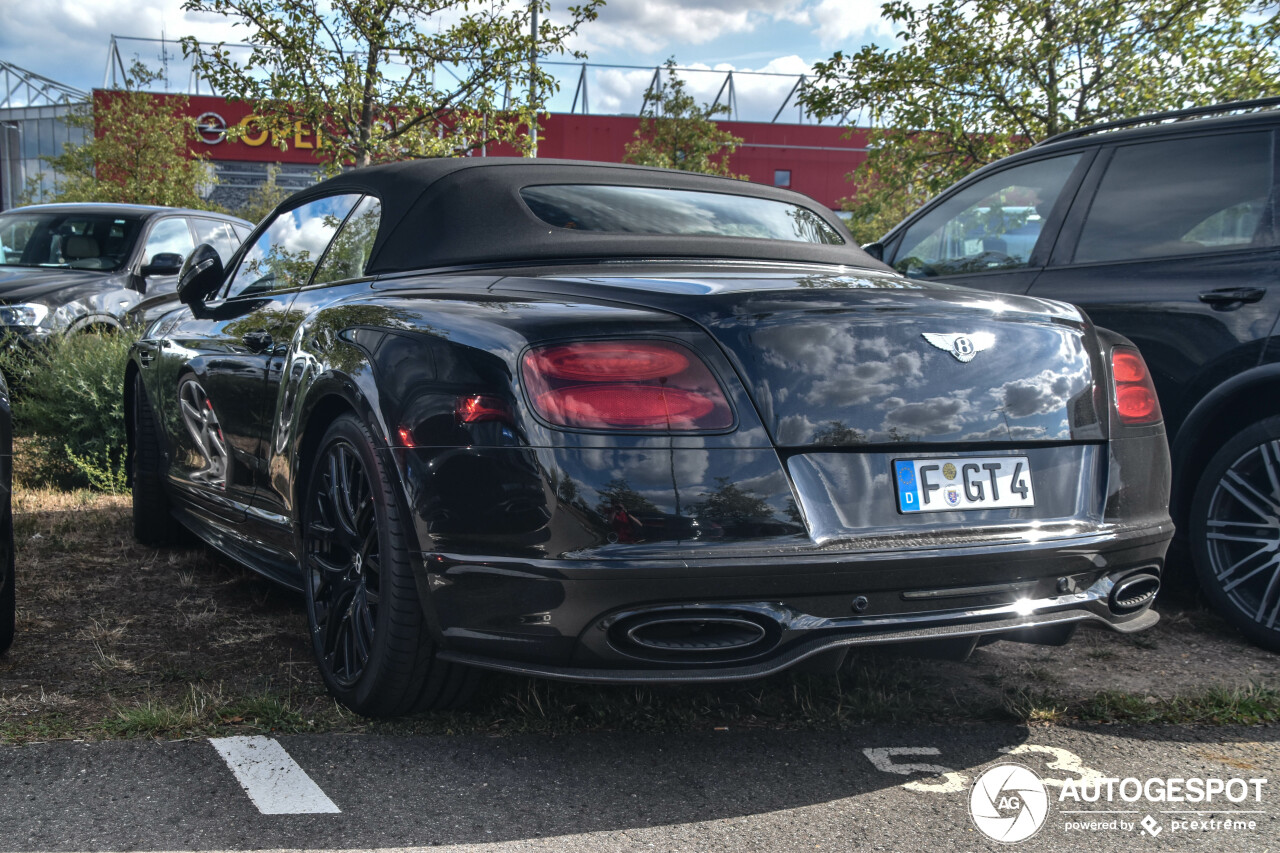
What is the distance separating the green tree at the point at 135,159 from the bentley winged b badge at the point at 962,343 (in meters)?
23.1

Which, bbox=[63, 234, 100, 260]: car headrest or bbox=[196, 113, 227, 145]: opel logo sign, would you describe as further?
bbox=[196, 113, 227, 145]: opel logo sign

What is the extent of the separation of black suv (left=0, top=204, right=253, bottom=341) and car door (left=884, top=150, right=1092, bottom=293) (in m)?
6.07

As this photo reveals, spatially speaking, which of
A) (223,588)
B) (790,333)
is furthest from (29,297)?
(790,333)

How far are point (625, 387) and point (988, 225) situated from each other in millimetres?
3146

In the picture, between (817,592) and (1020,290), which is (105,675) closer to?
(817,592)

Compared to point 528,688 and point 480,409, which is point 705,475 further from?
point 528,688

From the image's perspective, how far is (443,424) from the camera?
8.43 feet

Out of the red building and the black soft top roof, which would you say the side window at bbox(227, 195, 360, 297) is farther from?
the red building

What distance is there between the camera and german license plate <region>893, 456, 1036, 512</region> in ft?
8.17

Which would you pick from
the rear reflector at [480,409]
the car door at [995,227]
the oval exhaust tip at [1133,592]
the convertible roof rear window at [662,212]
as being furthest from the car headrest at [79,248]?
the oval exhaust tip at [1133,592]

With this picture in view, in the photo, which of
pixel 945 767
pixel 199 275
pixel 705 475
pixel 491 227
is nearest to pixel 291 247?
pixel 199 275

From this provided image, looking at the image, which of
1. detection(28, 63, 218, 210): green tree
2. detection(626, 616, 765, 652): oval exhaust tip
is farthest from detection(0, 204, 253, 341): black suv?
detection(28, 63, 218, 210): green tree

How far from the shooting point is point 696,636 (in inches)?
95.4

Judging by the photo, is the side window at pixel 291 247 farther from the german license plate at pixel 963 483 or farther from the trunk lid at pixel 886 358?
the german license plate at pixel 963 483
